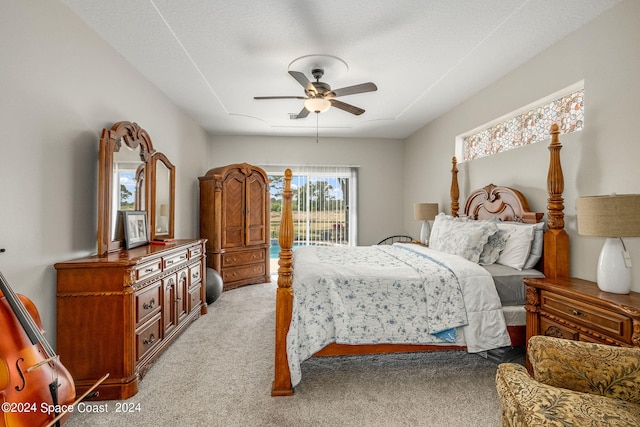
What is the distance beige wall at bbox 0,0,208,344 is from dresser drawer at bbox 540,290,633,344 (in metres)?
3.24

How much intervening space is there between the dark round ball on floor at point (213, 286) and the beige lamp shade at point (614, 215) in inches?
148

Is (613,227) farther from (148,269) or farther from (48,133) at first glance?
(48,133)

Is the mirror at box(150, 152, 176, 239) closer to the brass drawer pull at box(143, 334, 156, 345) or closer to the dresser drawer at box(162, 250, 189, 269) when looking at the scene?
the dresser drawer at box(162, 250, 189, 269)

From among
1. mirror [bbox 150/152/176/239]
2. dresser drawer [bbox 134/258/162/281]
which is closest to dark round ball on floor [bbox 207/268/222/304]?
mirror [bbox 150/152/176/239]

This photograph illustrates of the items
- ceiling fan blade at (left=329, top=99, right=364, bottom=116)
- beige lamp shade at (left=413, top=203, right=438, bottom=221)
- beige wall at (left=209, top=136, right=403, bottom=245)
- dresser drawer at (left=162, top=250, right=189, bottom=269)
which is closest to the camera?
dresser drawer at (left=162, top=250, right=189, bottom=269)

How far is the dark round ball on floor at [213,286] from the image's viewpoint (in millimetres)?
3988

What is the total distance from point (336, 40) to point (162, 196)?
246 centimetres

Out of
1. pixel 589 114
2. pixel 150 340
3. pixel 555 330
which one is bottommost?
pixel 150 340

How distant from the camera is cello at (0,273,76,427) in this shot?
1210 millimetres

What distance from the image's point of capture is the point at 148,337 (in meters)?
2.37

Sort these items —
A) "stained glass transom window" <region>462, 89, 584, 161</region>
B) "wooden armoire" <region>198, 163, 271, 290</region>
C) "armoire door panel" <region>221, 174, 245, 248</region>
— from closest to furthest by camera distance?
"stained glass transom window" <region>462, 89, 584, 161</region> < "wooden armoire" <region>198, 163, 271, 290</region> < "armoire door panel" <region>221, 174, 245, 248</region>

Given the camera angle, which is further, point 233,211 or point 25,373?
point 233,211

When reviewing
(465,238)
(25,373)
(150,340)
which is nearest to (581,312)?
(465,238)

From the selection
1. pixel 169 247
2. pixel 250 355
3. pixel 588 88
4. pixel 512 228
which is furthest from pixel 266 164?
pixel 588 88
